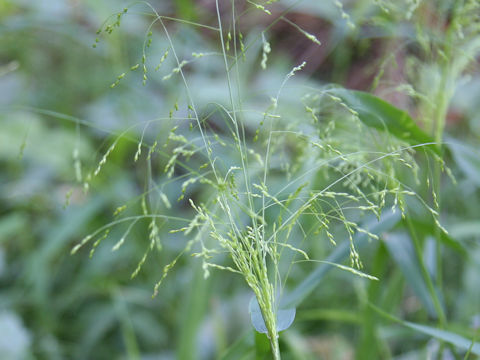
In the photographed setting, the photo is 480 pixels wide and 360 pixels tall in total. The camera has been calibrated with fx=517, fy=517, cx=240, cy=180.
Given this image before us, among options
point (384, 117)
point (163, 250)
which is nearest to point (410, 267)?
point (384, 117)

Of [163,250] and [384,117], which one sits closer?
[384,117]

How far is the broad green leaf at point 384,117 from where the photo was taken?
0.78m

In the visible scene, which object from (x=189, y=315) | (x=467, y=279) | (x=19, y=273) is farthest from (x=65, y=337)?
(x=467, y=279)

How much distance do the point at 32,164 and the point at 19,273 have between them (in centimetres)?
48

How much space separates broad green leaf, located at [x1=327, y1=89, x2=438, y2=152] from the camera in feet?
2.56

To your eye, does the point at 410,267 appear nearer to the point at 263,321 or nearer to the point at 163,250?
the point at 263,321

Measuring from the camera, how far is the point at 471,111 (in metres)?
1.83

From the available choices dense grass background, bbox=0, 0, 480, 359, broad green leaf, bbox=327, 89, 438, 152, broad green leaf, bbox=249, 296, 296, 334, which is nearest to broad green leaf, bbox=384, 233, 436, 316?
dense grass background, bbox=0, 0, 480, 359

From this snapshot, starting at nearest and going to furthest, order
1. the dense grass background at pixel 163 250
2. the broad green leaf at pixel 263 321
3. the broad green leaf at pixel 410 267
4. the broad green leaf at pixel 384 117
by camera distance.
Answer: the broad green leaf at pixel 263 321 → the broad green leaf at pixel 384 117 → the broad green leaf at pixel 410 267 → the dense grass background at pixel 163 250

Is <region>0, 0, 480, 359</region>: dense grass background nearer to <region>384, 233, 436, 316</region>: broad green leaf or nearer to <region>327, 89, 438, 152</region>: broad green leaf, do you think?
<region>384, 233, 436, 316</region>: broad green leaf

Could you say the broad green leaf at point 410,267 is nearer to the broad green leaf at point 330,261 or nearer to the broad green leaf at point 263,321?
the broad green leaf at point 330,261

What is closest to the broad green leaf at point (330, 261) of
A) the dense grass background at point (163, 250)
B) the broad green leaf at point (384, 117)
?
the dense grass background at point (163, 250)

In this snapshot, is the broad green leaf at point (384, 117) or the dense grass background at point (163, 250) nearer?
the broad green leaf at point (384, 117)

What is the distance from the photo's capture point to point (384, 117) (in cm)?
79
